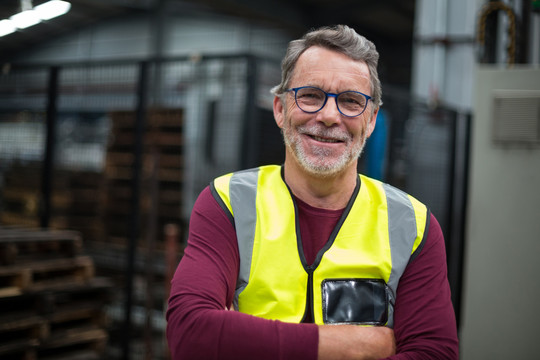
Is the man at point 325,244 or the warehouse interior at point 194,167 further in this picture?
the warehouse interior at point 194,167

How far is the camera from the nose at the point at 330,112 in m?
2.05

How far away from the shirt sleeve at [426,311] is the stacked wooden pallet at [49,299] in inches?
130

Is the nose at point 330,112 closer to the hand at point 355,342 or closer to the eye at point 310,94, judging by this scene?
the eye at point 310,94

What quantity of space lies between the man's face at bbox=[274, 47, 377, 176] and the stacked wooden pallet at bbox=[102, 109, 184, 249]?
13.2 feet

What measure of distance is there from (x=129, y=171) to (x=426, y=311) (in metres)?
5.09

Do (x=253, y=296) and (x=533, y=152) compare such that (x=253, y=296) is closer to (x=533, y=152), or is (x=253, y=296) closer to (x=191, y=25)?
(x=533, y=152)

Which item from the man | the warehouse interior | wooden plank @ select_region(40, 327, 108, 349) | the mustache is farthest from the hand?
wooden plank @ select_region(40, 327, 108, 349)

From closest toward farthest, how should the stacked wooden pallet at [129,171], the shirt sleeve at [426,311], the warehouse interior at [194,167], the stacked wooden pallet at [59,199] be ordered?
the shirt sleeve at [426,311] < the warehouse interior at [194,167] < the stacked wooden pallet at [59,199] < the stacked wooden pallet at [129,171]

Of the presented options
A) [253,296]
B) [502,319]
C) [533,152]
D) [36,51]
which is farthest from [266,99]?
[36,51]

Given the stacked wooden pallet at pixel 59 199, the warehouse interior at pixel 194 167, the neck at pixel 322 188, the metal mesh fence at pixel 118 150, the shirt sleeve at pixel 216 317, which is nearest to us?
the shirt sleeve at pixel 216 317

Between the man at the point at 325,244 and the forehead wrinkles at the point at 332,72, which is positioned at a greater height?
the forehead wrinkles at the point at 332,72

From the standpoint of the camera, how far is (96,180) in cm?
649

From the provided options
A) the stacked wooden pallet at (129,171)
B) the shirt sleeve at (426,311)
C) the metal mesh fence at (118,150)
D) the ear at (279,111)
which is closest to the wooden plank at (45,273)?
the metal mesh fence at (118,150)

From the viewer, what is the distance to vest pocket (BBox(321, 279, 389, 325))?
1979mm
